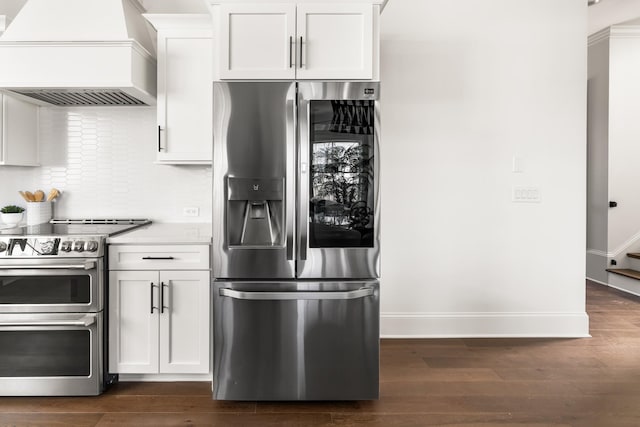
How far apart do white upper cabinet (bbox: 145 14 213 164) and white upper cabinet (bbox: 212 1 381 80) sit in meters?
0.53

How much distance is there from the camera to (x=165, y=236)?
107 inches

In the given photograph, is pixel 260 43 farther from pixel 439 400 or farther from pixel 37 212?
pixel 439 400

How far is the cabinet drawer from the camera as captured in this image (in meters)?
2.65

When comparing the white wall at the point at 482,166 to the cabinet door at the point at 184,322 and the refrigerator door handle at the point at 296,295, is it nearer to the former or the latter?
the cabinet door at the point at 184,322

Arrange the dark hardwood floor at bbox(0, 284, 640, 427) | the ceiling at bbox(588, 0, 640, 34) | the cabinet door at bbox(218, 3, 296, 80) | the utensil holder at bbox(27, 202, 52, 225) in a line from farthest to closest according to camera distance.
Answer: the ceiling at bbox(588, 0, 640, 34) < the utensil holder at bbox(27, 202, 52, 225) < the cabinet door at bbox(218, 3, 296, 80) < the dark hardwood floor at bbox(0, 284, 640, 427)

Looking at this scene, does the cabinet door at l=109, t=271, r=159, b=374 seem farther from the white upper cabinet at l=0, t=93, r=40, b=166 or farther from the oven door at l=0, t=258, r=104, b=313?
the white upper cabinet at l=0, t=93, r=40, b=166

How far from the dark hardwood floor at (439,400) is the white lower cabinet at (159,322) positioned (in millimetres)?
167

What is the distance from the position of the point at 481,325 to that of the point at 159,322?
2.37m

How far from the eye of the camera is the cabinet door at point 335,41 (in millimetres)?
2465

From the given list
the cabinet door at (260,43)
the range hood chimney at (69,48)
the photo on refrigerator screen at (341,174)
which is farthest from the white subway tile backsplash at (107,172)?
the photo on refrigerator screen at (341,174)

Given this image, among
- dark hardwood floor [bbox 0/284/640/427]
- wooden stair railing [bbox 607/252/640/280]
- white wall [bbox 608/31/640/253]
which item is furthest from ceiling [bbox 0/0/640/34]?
wooden stair railing [bbox 607/252/640/280]

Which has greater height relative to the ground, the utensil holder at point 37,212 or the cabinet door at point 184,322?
the utensil holder at point 37,212

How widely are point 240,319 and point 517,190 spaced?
7.76ft

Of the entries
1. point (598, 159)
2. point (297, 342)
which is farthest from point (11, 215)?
point (598, 159)
